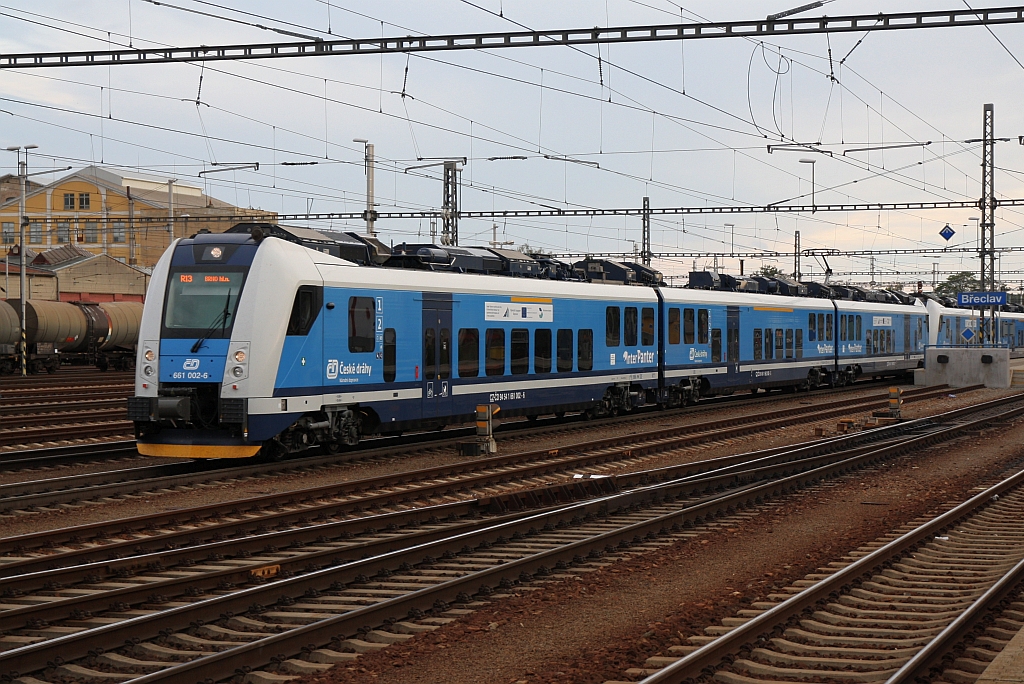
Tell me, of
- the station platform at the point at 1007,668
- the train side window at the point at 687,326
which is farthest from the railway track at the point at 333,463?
the station platform at the point at 1007,668

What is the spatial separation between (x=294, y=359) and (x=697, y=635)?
375 inches

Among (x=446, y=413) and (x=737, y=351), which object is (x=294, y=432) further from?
(x=737, y=351)

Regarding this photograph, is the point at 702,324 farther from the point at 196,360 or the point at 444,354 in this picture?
the point at 196,360

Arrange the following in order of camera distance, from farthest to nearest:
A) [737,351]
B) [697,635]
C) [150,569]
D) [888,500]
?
1. [737,351]
2. [888,500]
3. [150,569]
4. [697,635]

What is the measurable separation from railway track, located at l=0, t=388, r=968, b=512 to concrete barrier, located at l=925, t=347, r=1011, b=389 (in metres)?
21.8

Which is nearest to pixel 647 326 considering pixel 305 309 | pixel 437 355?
pixel 437 355

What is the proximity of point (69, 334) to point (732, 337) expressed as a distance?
2883cm

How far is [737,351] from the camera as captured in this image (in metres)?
31.2

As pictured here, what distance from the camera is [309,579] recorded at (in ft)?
30.0

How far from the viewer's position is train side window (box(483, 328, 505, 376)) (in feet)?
68.1

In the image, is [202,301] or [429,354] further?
[429,354]

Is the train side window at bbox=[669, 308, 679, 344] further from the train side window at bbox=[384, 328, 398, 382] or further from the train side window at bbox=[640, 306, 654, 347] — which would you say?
the train side window at bbox=[384, 328, 398, 382]

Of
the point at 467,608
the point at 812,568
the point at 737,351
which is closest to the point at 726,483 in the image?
the point at 812,568

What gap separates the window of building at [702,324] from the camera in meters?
29.0
